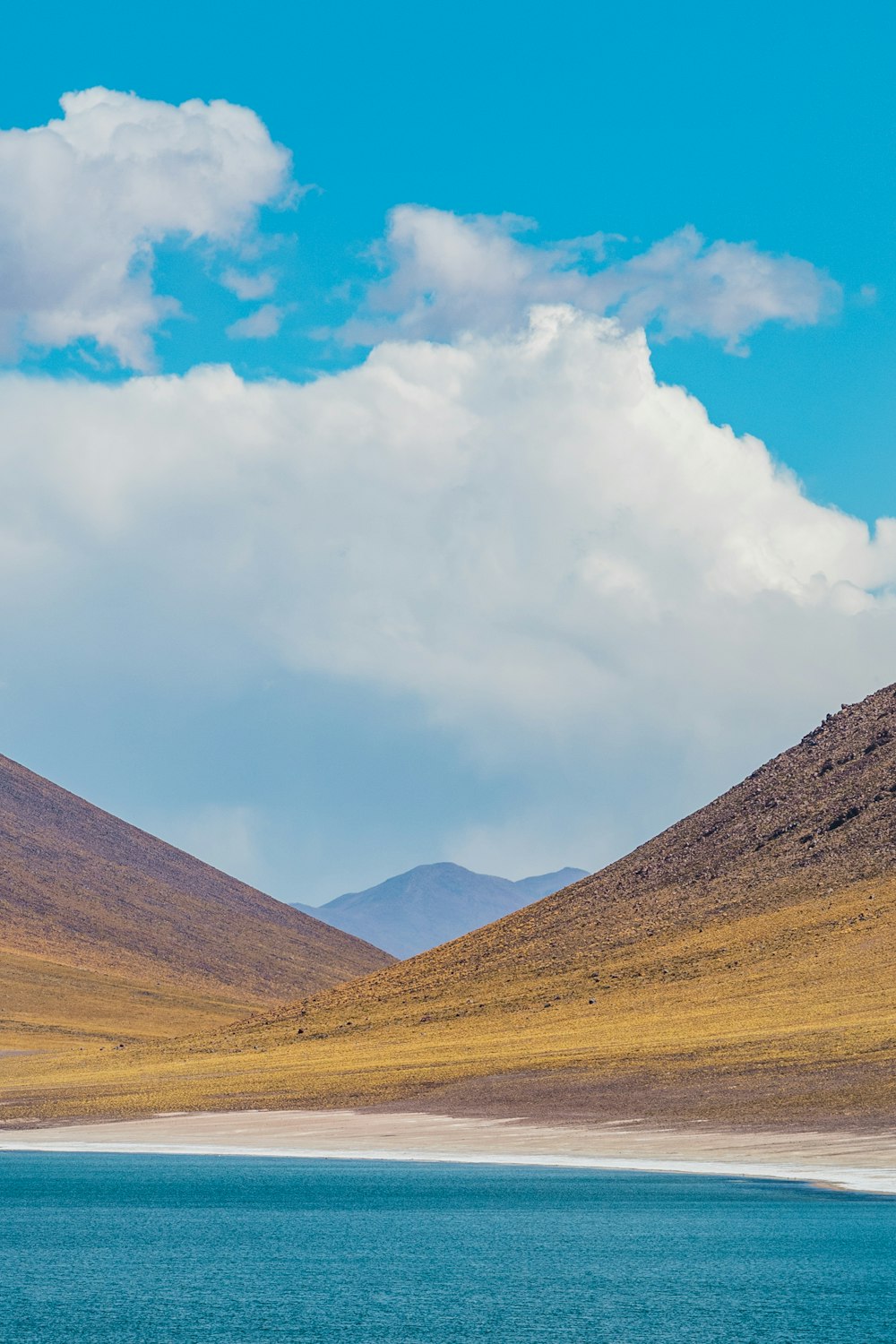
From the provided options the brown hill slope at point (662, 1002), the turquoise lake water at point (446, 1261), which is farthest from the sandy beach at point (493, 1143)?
the brown hill slope at point (662, 1002)

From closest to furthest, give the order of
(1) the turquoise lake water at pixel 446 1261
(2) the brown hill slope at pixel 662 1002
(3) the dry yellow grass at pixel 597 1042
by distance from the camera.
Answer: (1) the turquoise lake water at pixel 446 1261, (3) the dry yellow grass at pixel 597 1042, (2) the brown hill slope at pixel 662 1002

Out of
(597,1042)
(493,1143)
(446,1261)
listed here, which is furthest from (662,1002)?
(446,1261)

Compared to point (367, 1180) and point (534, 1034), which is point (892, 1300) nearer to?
point (367, 1180)

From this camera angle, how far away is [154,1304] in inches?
1768

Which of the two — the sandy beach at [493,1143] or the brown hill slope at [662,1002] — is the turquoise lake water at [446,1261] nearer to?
the sandy beach at [493,1143]

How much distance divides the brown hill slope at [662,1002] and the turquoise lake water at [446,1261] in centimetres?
2120

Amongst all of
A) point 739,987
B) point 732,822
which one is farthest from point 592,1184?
point 732,822

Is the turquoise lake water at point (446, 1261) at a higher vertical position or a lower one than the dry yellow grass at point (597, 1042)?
lower

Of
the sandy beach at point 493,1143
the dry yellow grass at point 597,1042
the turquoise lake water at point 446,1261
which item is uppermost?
the dry yellow grass at point 597,1042

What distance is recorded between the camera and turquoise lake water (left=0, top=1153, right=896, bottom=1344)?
137ft

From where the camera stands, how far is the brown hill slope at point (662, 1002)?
9394 centimetres

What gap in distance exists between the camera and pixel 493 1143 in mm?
80812

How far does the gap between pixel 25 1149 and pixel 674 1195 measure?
41.4 m

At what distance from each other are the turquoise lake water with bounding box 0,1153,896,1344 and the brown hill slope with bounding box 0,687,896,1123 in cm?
2120
